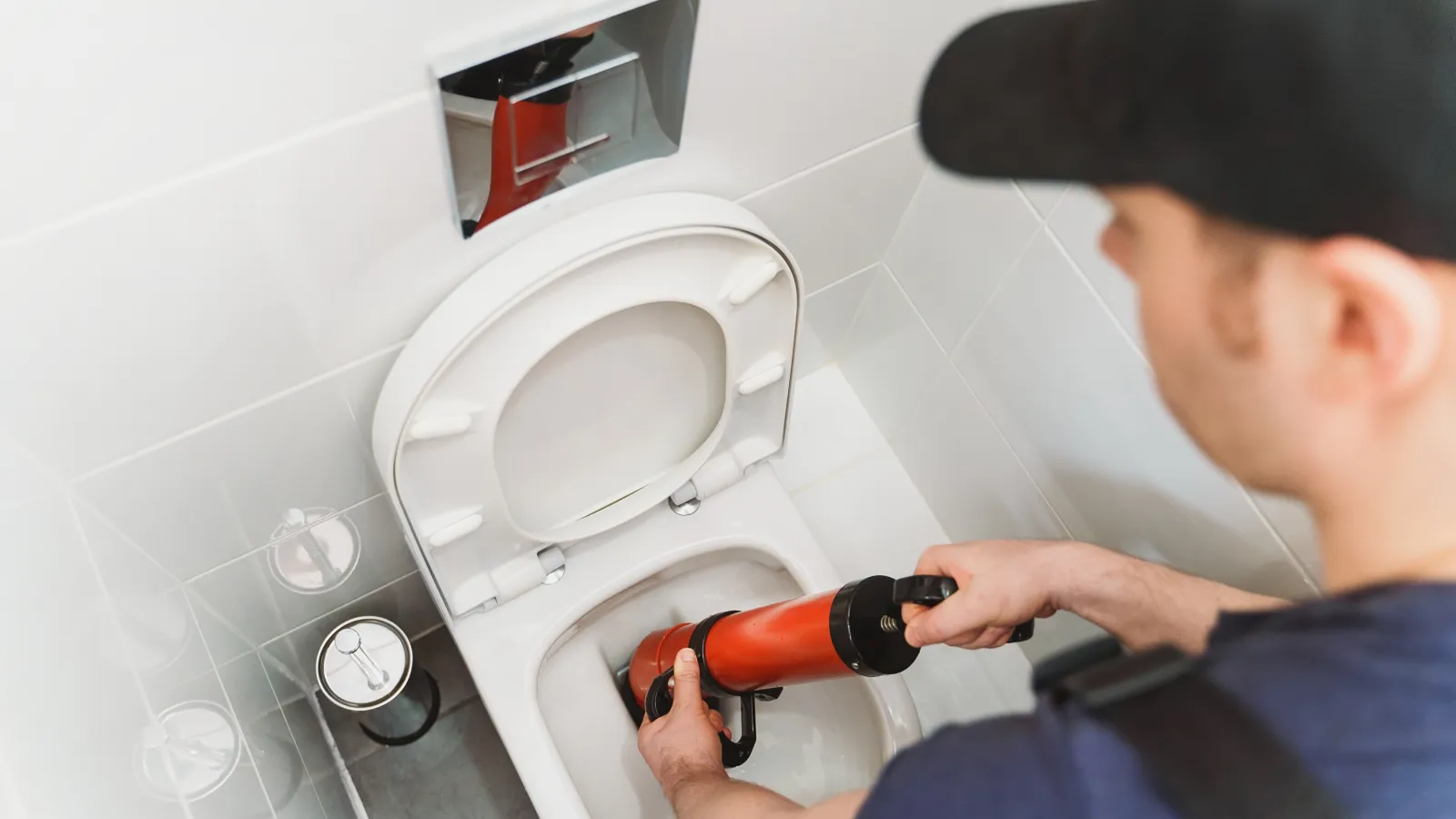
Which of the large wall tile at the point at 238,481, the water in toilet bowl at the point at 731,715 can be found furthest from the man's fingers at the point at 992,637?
the large wall tile at the point at 238,481

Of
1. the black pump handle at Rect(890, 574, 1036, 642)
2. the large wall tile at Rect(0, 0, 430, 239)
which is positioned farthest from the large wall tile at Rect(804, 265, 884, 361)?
the large wall tile at Rect(0, 0, 430, 239)

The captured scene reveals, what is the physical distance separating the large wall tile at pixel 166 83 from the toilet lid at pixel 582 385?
0.61ft

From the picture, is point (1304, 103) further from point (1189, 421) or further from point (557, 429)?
point (557, 429)

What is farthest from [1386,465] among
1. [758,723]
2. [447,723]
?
[447,723]

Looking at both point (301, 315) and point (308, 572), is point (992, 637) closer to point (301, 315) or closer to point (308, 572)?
point (301, 315)

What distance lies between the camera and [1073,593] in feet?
2.59

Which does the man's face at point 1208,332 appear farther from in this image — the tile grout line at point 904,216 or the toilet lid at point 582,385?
the tile grout line at point 904,216

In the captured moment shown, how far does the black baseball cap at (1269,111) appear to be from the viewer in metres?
0.34

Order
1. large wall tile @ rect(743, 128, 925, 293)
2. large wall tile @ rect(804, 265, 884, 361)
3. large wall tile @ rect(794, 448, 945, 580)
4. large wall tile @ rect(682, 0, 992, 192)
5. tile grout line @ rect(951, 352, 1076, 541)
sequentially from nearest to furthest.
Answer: large wall tile @ rect(682, 0, 992, 192) → large wall tile @ rect(743, 128, 925, 293) → tile grout line @ rect(951, 352, 1076, 541) → large wall tile @ rect(804, 265, 884, 361) → large wall tile @ rect(794, 448, 945, 580)

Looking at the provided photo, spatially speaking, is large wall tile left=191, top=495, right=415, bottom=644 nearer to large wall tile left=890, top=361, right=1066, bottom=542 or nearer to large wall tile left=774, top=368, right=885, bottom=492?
large wall tile left=774, top=368, right=885, bottom=492

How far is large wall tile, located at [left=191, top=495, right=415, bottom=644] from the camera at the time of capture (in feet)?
2.92

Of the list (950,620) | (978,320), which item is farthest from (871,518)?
(950,620)

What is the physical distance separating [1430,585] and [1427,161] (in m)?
0.16

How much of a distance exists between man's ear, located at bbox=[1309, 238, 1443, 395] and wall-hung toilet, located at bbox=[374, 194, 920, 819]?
44 cm
